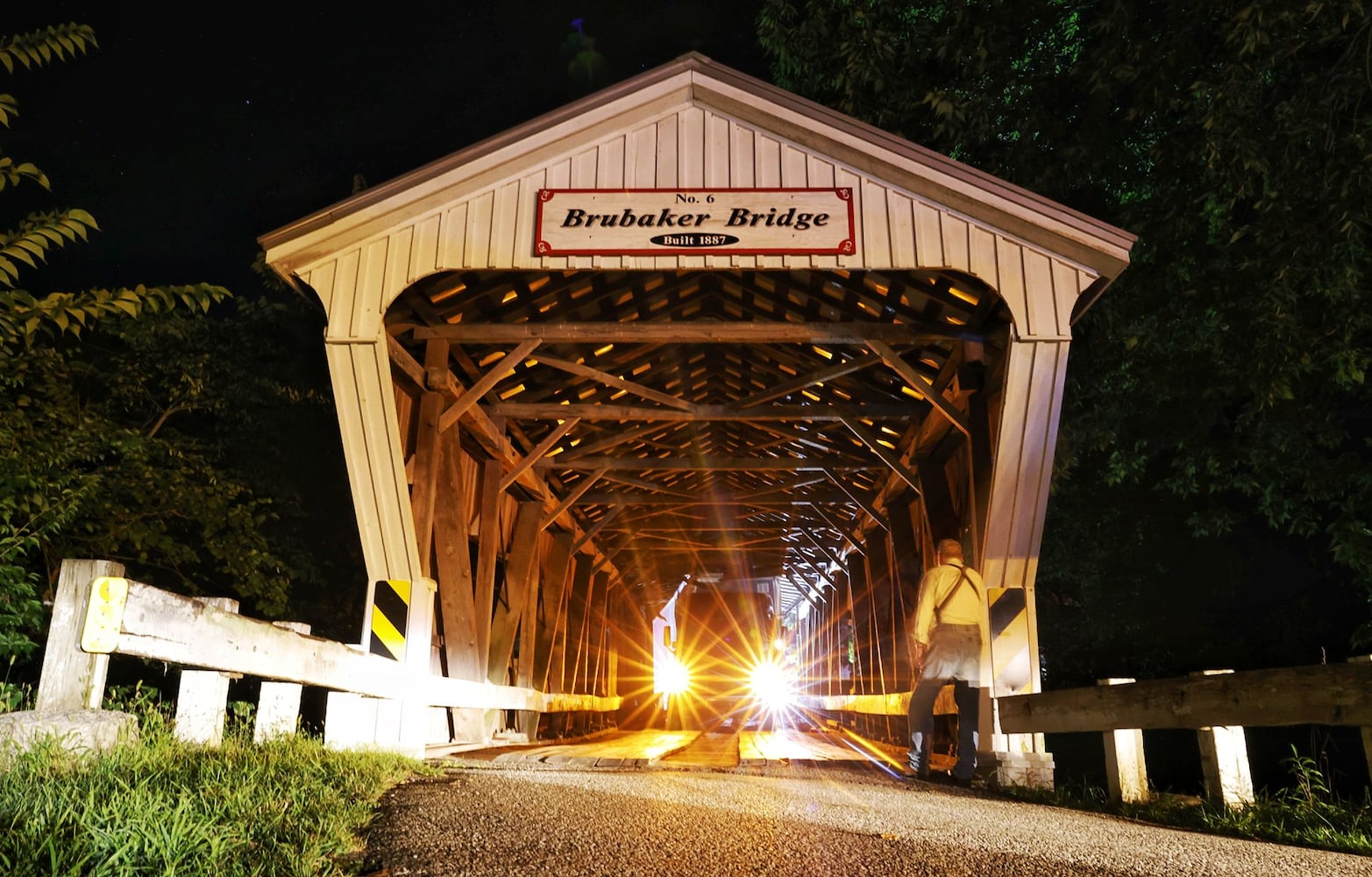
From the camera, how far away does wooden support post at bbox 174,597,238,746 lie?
3281 mm

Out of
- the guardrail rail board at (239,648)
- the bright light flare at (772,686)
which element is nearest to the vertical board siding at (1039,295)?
the guardrail rail board at (239,648)

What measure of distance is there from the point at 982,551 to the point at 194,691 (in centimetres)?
447

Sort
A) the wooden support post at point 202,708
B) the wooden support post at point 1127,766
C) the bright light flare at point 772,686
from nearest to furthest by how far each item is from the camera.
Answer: the wooden support post at point 202,708, the wooden support post at point 1127,766, the bright light flare at point 772,686

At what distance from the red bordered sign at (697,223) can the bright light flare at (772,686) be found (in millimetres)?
17297

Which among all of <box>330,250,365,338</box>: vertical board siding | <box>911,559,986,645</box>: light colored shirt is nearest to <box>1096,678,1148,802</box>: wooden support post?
<box>911,559,986,645</box>: light colored shirt

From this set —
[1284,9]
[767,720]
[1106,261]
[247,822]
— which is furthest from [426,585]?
[767,720]

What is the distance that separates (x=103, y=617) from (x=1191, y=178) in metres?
9.00

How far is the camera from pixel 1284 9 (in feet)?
20.1

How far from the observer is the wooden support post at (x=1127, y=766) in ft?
14.1

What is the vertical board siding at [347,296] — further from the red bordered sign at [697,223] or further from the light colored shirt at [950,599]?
the light colored shirt at [950,599]

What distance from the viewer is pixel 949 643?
223 inches

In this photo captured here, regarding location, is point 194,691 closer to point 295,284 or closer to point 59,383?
point 295,284

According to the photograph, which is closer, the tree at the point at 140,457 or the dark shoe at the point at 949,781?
the dark shoe at the point at 949,781

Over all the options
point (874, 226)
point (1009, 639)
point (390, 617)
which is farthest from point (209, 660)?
point (1009, 639)
